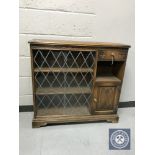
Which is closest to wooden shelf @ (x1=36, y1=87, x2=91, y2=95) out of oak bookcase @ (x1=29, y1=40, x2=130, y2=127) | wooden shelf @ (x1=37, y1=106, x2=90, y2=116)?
oak bookcase @ (x1=29, y1=40, x2=130, y2=127)

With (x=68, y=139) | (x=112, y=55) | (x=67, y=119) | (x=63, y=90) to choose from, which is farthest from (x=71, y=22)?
(x=68, y=139)

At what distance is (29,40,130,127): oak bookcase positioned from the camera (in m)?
1.72

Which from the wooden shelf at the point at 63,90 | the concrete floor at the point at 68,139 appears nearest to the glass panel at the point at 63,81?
the wooden shelf at the point at 63,90

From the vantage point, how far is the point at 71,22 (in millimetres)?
1967

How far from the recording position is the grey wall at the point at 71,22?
6.22 ft

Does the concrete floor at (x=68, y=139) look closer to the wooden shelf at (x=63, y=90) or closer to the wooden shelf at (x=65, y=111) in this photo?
the wooden shelf at (x=65, y=111)

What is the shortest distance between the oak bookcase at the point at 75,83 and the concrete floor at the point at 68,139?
0.08 metres

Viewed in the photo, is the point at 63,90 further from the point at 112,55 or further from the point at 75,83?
the point at 112,55

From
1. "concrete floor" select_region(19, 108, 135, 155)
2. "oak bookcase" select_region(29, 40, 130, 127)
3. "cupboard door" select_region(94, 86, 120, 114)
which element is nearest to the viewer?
"concrete floor" select_region(19, 108, 135, 155)

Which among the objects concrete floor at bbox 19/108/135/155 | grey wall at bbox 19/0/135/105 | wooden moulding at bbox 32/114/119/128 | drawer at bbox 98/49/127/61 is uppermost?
grey wall at bbox 19/0/135/105

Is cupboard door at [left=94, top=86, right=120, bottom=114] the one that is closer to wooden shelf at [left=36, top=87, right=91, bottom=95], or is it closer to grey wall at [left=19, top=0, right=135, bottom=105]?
wooden shelf at [left=36, top=87, right=91, bottom=95]

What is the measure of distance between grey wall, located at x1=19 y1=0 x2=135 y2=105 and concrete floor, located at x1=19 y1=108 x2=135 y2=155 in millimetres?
494
